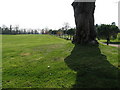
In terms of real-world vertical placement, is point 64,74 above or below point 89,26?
below

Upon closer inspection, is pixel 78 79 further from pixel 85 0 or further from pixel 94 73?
pixel 85 0

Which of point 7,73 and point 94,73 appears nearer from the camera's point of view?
point 94,73

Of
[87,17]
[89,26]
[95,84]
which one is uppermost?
[87,17]

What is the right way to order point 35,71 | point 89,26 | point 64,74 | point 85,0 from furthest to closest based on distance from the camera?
point 89,26 < point 85,0 < point 35,71 < point 64,74

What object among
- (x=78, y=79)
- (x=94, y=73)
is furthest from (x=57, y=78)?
(x=94, y=73)

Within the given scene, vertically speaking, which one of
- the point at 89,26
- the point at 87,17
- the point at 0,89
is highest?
the point at 87,17

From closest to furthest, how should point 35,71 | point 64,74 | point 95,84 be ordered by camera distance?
1. point 95,84
2. point 64,74
3. point 35,71

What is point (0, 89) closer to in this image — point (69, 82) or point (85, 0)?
point (69, 82)

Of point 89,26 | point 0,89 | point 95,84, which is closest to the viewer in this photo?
point 95,84

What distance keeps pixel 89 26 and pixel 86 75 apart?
10353mm

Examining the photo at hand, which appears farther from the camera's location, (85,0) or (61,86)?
(85,0)

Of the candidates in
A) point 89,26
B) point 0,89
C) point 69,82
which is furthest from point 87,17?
point 0,89

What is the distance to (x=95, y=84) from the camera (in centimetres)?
446

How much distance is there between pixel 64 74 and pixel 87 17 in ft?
32.2
